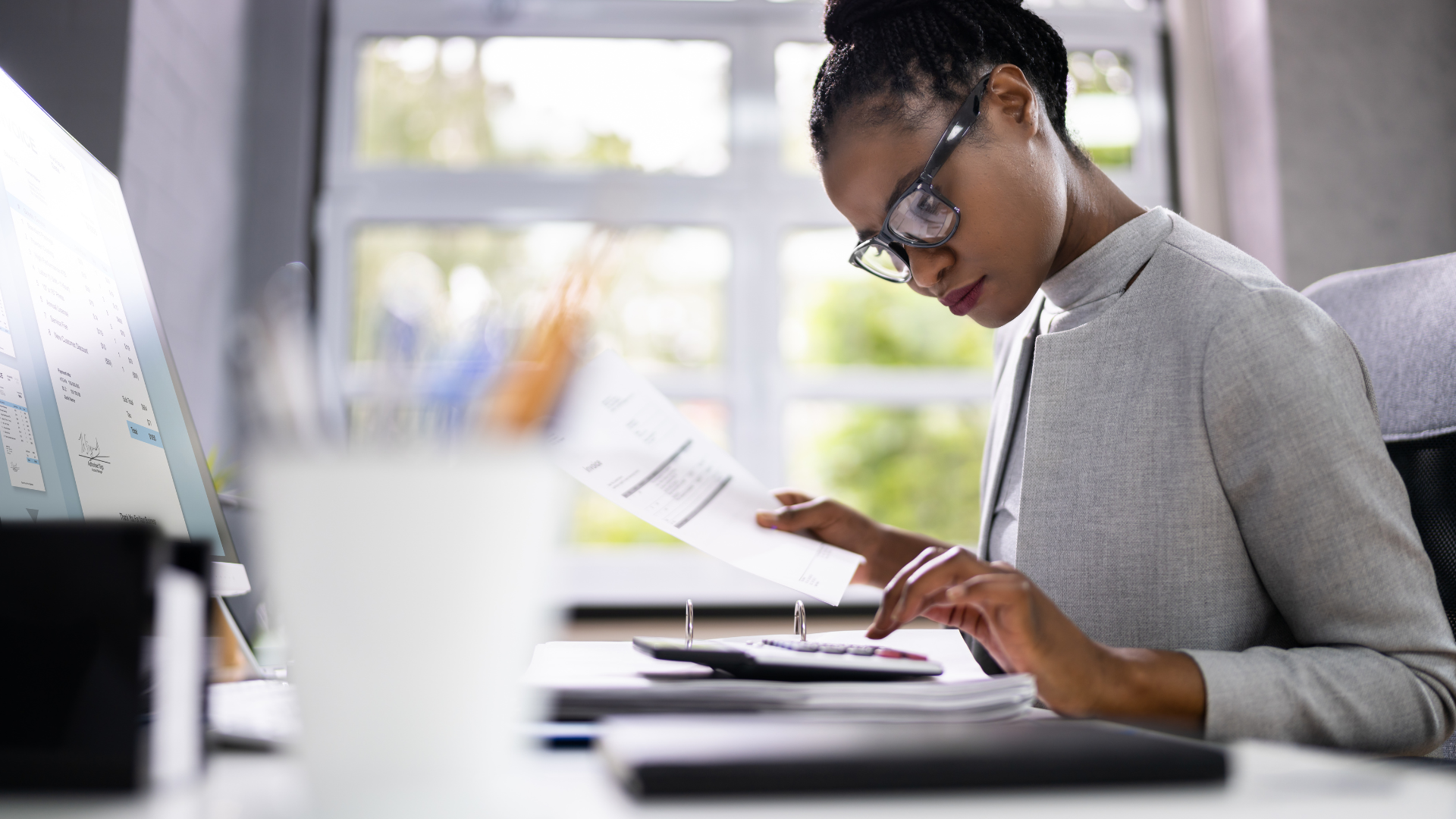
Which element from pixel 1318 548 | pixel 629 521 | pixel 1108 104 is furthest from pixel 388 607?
pixel 1108 104

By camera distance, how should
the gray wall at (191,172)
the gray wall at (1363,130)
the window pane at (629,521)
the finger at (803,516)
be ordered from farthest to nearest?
the window pane at (629,521), the gray wall at (1363,130), the gray wall at (191,172), the finger at (803,516)

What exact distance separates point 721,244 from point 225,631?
215 cm

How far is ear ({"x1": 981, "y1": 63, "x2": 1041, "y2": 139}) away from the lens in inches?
37.0

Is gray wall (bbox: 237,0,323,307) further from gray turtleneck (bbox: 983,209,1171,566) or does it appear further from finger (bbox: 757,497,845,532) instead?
gray turtleneck (bbox: 983,209,1171,566)

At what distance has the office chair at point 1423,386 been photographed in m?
0.82

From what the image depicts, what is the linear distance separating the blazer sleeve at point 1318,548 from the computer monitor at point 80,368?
2.23ft

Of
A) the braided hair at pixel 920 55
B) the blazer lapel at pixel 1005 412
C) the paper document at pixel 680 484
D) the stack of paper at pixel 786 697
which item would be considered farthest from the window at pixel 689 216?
the stack of paper at pixel 786 697

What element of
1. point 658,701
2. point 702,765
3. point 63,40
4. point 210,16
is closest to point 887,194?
point 658,701

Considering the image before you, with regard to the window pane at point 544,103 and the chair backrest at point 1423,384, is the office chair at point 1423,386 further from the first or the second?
the window pane at point 544,103

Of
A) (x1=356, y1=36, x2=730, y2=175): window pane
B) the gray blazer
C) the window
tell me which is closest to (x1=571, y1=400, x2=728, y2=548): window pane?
the window

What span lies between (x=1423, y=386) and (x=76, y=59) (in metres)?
2.22

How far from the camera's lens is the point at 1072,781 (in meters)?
0.32

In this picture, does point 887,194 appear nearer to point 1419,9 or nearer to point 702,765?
point 702,765
